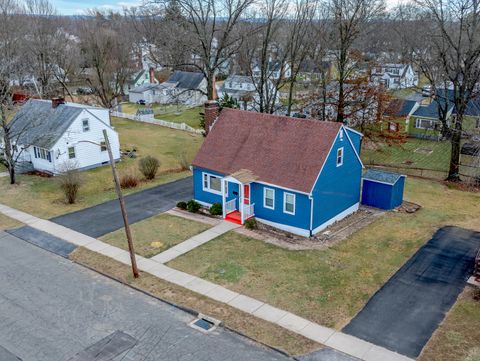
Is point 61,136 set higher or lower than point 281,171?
higher

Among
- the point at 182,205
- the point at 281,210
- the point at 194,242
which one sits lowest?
the point at 194,242

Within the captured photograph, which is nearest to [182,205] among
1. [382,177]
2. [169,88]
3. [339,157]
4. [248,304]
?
[339,157]

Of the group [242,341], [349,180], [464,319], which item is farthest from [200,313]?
[349,180]

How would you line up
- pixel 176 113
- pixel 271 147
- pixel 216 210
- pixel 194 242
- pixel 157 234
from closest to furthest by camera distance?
pixel 194 242, pixel 157 234, pixel 271 147, pixel 216 210, pixel 176 113

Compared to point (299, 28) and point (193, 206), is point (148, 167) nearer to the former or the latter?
point (193, 206)

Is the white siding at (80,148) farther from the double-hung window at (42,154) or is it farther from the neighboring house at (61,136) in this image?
→ the double-hung window at (42,154)

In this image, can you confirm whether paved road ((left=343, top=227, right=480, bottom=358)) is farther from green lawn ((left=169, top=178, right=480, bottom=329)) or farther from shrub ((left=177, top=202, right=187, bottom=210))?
shrub ((left=177, top=202, right=187, bottom=210))

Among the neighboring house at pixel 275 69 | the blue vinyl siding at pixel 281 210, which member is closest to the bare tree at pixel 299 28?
the neighboring house at pixel 275 69

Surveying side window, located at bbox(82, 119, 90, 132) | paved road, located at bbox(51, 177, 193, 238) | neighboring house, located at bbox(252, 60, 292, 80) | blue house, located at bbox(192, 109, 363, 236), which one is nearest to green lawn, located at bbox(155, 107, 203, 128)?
neighboring house, located at bbox(252, 60, 292, 80)

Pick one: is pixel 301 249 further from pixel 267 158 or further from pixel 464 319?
pixel 464 319
